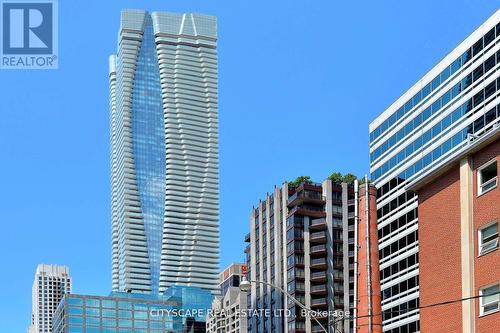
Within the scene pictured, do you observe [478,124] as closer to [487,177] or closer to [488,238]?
[487,177]

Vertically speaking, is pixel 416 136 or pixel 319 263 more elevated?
pixel 416 136

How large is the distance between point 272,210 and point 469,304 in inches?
5794

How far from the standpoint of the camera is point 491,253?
46656mm

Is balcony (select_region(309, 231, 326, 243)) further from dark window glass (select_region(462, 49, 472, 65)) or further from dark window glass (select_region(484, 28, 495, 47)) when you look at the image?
dark window glass (select_region(484, 28, 495, 47))

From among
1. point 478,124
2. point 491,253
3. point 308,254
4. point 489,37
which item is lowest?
point 491,253

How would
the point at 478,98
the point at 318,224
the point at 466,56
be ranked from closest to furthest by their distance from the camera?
1. the point at 478,98
2. the point at 466,56
3. the point at 318,224

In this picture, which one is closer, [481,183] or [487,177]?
[487,177]

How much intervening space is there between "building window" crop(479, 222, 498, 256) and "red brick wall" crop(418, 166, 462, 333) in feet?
6.58

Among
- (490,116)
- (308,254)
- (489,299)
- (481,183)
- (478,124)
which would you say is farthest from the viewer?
(308,254)

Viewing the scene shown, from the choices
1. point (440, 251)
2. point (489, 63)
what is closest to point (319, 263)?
point (489, 63)

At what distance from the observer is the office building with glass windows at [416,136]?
108 meters

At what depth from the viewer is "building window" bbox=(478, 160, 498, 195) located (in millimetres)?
47291

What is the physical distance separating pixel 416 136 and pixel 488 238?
77724 millimetres

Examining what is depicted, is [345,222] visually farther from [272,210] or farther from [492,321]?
[492,321]
